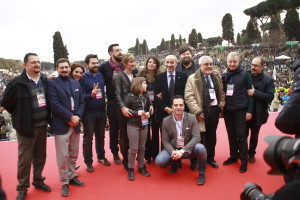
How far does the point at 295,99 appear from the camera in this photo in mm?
1688

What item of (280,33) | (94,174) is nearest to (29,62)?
(94,174)

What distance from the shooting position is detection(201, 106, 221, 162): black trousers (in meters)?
3.20

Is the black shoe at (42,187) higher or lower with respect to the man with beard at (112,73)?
lower

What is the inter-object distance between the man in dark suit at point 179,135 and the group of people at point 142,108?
→ 1 centimetres

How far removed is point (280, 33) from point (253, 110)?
34918 millimetres

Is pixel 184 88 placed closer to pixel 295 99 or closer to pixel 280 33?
pixel 295 99

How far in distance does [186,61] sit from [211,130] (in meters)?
1.08

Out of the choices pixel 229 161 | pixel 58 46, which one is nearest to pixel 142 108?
pixel 229 161

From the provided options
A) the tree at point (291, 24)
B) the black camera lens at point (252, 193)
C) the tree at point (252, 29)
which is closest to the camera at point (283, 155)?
the black camera lens at point (252, 193)

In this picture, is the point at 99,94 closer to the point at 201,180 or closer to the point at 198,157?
the point at 198,157

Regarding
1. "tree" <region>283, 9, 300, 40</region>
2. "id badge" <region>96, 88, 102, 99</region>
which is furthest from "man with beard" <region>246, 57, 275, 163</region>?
"tree" <region>283, 9, 300, 40</region>

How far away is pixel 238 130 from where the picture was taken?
10.4 ft

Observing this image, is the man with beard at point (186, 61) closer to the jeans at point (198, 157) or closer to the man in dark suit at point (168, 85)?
the man in dark suit at point (168, 85)

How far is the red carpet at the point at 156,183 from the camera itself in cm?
268
